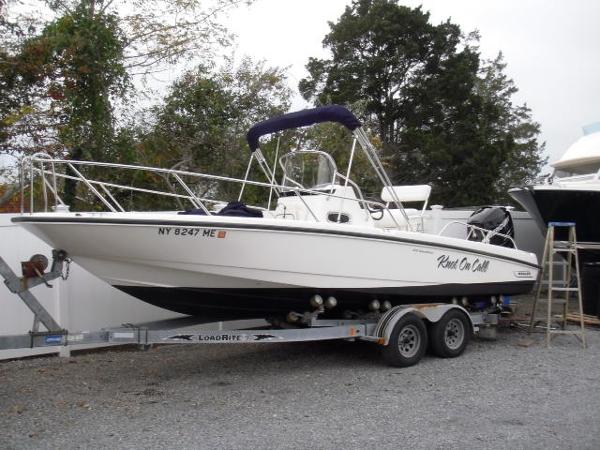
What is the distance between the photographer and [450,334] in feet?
23.8

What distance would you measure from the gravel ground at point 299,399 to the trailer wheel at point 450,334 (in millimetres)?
153

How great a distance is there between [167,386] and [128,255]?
1.38m

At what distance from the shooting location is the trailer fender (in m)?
6.49

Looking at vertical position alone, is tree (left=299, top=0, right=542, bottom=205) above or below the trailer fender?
above

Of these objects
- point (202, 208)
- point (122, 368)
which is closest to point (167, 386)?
point (122, 368)

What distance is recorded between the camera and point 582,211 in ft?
33.4

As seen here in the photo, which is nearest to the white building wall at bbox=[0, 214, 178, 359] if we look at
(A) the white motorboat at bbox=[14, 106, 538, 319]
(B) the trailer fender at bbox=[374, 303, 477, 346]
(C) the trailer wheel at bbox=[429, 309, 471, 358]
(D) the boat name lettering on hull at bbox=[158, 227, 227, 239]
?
(A) the white motorboat at bbox=[14, 106, 538, 319]

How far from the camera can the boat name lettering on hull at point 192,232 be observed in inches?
210

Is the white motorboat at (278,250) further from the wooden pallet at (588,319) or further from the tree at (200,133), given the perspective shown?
the tree at (200,133)

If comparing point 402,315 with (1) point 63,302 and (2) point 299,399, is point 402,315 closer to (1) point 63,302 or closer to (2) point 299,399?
(2) point 299,399

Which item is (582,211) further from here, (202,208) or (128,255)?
(128,255)

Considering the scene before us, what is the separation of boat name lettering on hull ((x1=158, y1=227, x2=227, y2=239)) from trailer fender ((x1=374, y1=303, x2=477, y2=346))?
6.93 ft

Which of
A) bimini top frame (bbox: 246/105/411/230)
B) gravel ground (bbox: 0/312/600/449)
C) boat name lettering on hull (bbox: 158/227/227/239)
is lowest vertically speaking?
gravel ground (bbox: 0/312/600/449)

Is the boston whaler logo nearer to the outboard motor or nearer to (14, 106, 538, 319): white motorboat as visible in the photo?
(14, 106, 538, 319): white motorboat
